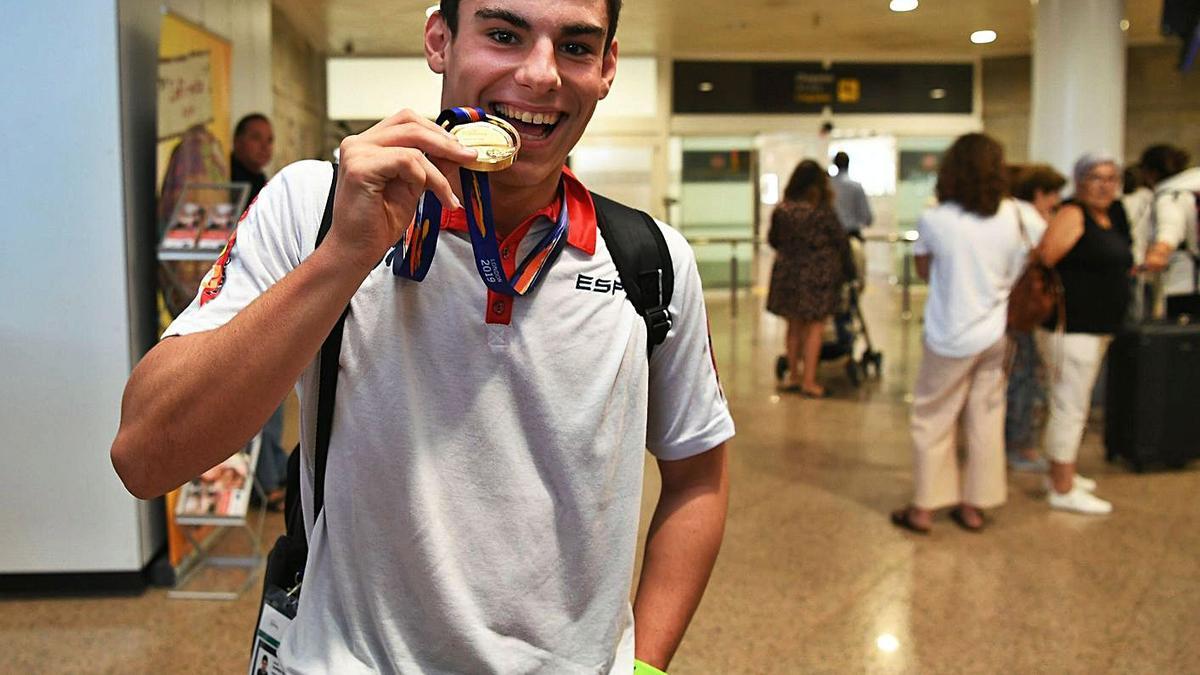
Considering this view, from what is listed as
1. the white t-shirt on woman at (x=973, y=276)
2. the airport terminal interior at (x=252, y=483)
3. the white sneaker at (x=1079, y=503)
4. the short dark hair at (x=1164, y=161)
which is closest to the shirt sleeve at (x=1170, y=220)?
the airport terminal interior at (x=252, y=483)

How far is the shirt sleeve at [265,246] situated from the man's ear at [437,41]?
18 cm

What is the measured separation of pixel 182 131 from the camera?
4223 mm

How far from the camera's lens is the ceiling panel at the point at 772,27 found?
475 inches

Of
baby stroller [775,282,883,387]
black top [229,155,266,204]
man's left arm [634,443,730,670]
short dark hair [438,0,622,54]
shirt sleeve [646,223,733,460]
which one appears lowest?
baby stroller [775,282,883,387]

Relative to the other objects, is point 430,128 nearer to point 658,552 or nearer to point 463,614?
point 463,614

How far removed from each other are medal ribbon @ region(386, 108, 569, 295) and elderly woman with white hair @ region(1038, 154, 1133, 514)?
4.46 meters

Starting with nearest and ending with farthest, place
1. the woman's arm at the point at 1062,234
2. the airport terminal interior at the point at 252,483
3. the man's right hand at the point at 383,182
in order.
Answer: the man's right hand at the point at 383,182 → the airport terminal interior at the point at 252,483 → the woman's arm at the point at 1062,234

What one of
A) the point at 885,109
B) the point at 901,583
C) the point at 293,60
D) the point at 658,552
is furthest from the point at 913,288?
the point at 658,552

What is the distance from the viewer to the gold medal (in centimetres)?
97

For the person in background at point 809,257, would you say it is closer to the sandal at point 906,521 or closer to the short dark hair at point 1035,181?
the short dark hair at point 1035,181

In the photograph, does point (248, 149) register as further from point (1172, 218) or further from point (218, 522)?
point (1172, 218)

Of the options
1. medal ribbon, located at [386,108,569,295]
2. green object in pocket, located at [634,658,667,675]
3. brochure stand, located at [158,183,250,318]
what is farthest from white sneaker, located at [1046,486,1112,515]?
medal ribbon, located at [386,108,569,295]

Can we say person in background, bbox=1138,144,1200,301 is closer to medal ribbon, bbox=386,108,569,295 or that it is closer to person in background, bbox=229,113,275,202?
person in background, bbox=229,113,275,202

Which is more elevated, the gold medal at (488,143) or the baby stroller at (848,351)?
the gold medal at (488,143)
